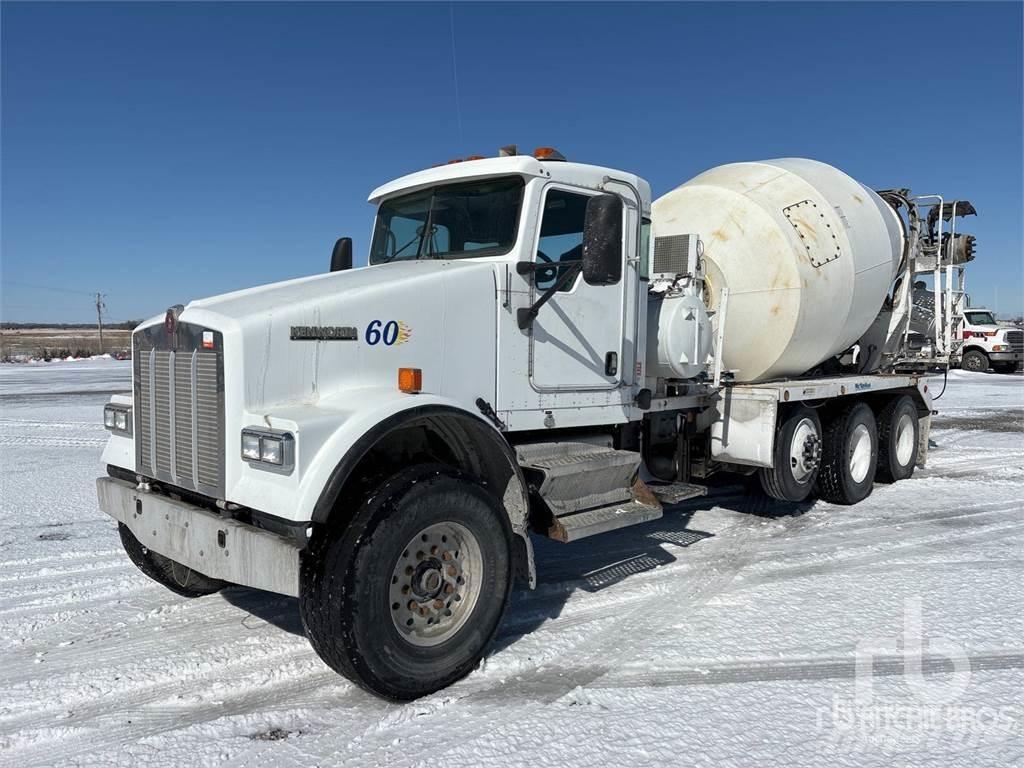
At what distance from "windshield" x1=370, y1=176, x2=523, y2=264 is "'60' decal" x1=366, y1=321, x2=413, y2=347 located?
0.87m

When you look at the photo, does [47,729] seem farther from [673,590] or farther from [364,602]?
[673,590]

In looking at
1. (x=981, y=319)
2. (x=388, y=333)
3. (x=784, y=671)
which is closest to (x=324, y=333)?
(x=388, y=333)

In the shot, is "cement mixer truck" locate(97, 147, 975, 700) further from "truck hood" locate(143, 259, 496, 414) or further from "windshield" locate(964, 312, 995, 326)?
"windshield" locate(964, 312, 995, 326)

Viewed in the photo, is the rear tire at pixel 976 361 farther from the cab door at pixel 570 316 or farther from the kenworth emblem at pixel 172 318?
the kenworth emblem at pixel 172 318

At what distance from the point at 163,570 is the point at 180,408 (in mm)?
1526

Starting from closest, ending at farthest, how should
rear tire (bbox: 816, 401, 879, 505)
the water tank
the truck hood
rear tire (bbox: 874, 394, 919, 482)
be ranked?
the truck hood, the water tank, rear tire (bbox: 816, 401, 879, 505), rear tire (bbox: 874, 394, 919, 482)

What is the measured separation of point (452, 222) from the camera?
16.4ft

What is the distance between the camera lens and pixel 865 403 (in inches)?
337

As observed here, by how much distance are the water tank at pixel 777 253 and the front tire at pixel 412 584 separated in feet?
12.1

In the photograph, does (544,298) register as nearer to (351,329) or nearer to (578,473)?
(578,473)

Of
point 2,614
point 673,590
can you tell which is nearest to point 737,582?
point 673,590

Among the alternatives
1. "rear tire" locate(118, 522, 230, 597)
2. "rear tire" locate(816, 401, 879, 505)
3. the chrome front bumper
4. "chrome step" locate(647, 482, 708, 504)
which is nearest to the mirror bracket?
"chrome step" locate(647, 482, 708, 504)

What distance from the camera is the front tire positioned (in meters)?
3.46

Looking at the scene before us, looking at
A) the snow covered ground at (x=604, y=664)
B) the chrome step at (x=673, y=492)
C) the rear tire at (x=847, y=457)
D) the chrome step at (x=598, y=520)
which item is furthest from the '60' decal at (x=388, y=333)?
the rear tire at (x=847, y=457)
